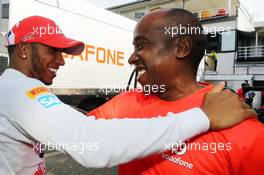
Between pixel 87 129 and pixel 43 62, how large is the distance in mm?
657

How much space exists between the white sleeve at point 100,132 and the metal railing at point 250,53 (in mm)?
21757

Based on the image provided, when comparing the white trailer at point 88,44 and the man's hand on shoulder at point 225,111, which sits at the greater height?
the white trailer at point 88,44

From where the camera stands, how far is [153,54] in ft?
5.41

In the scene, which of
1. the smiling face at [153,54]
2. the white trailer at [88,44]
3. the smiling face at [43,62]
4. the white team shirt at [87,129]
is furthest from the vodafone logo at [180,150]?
the white trailer at [88,44]

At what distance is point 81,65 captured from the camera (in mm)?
6227

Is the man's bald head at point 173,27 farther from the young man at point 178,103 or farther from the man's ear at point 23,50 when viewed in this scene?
the man's ear at point 23,50

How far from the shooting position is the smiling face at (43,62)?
1756mm

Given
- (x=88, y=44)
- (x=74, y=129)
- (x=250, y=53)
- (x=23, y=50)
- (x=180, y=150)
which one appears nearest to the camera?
(x=74, y=129)

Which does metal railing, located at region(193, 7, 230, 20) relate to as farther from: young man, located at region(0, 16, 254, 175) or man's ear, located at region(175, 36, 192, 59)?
young man, located at region(0, 16, 254, 175)

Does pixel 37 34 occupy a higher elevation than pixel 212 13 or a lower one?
lower

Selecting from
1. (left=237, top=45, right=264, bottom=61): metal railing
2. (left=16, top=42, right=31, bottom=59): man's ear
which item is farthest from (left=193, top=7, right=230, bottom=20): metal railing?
(left=16, top=42, right=31, bottom=59): man's ear

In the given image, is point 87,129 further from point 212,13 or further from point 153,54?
point 212,13

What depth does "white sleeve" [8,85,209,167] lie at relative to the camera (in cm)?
128

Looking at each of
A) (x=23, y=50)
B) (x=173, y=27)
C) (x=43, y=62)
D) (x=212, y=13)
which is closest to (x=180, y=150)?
(x=173, y=27)
